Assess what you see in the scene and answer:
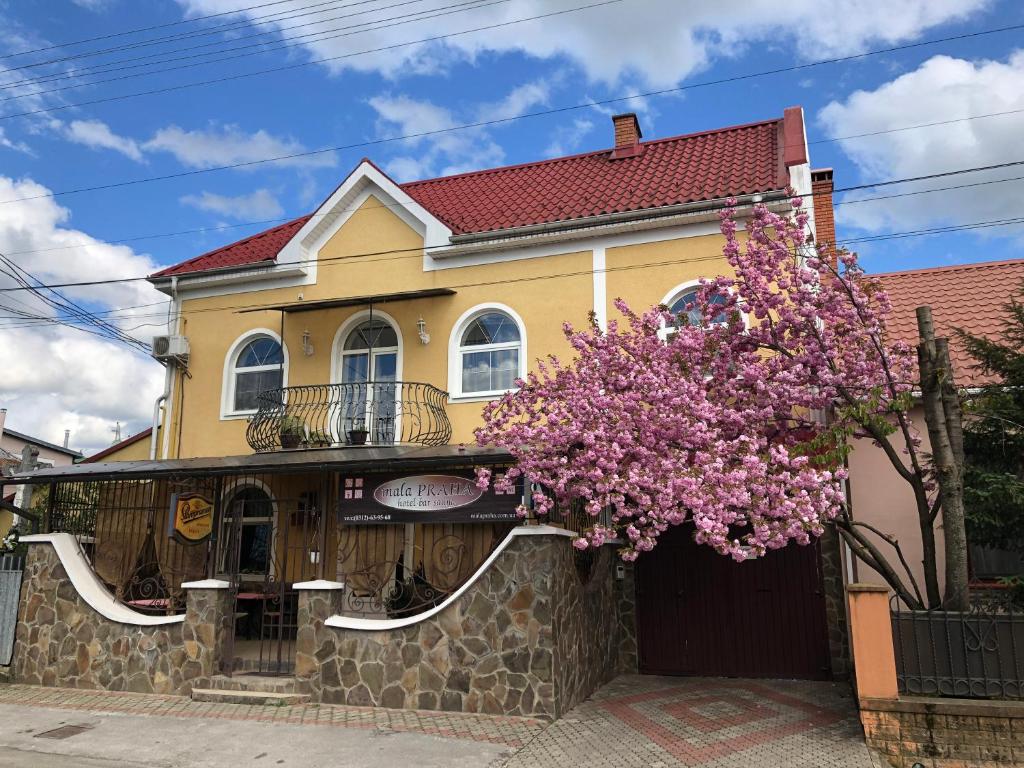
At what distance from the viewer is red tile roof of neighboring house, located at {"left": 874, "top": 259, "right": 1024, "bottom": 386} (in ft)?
36.9

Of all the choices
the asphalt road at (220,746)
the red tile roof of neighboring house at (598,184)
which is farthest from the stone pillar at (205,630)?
the red tile roof of neighboring house at (598,184)

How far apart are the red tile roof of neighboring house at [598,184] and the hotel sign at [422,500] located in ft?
15.3

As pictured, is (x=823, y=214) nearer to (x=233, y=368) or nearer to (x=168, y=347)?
(x=233, y=368)

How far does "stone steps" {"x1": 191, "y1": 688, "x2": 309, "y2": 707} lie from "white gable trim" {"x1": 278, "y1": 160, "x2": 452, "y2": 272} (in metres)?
7.29

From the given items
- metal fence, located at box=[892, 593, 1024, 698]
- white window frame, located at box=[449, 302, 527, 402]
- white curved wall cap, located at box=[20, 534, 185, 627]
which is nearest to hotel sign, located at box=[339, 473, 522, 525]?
white window frame, located at box=[449, 302, 527, 402]

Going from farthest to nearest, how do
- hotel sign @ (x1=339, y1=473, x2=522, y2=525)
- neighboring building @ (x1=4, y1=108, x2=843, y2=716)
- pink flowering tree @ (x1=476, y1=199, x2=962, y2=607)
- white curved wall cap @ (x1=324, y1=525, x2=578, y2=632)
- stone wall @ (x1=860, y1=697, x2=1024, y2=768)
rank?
hotel sign @ (x1=339, y1=473, x2=522, y2=525), neighboring building @ (x1=4, y1=108, x2=843, y2=716), white curved wall cap @ (x1=324, y1=525, x2=578, y2=632), pink flowering tree @ (x1=476, y1=199, x2=962, y2=607), stone wall @ (x1=860, y1=697, x2=1024, y2=768)

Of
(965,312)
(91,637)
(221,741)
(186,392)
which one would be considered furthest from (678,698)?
(186,392)

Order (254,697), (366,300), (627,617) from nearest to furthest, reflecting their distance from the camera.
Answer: (254,697) < (627,617) < (366,300)

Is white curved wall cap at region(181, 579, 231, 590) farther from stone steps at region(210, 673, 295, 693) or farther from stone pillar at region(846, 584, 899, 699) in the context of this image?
stone pillar at region(846, 584, 899, 699)

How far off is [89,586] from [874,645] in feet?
32.4

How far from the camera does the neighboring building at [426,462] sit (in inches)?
367

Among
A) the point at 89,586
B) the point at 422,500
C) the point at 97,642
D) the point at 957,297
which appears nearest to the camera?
the point at 422,500

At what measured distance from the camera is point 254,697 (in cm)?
945

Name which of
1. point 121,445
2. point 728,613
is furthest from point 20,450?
point 728,613
